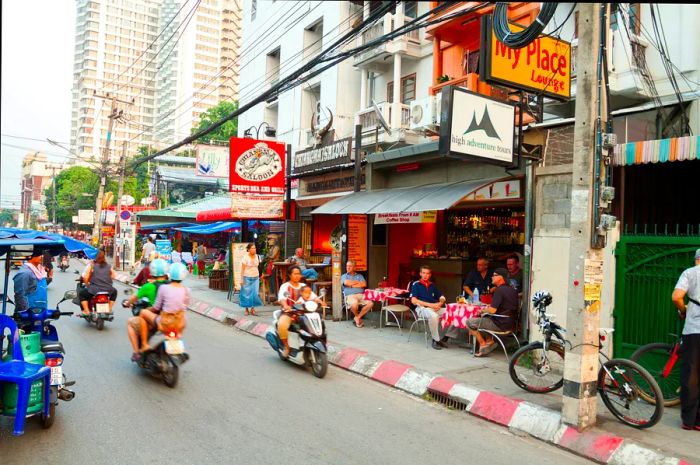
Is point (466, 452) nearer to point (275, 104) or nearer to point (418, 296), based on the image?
point (418, 296)

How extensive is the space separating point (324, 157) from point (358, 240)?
2.73 m

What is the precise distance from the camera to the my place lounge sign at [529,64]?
7.66 meters

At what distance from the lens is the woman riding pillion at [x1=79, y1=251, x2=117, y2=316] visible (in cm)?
1108

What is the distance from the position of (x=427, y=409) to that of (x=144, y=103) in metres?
24.9

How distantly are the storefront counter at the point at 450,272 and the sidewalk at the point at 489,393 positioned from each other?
94.7 inches

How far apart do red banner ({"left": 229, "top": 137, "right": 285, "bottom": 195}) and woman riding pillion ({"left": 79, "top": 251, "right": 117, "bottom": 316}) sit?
13.0 feet

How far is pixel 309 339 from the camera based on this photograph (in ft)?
25.4

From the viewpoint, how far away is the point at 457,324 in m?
8.91

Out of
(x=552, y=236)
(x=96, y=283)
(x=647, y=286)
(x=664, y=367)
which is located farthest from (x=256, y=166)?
(x=664, y=367)

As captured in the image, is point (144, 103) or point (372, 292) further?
point (144, 103)

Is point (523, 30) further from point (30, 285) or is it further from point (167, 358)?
point (30, 285)

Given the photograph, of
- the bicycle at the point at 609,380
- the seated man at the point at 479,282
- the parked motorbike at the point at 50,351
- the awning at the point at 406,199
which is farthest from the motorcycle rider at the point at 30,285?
the seated man at the point at 479,282

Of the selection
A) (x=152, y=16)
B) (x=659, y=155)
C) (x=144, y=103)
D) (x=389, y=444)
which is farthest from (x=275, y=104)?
(x=389, y=444)

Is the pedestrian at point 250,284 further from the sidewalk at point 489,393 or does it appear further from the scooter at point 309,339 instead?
the scooter at point 309,339
